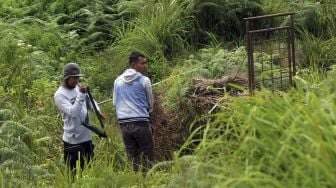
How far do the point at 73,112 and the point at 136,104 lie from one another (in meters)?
0.96

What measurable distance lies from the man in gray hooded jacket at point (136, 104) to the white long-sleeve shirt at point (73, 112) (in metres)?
0.60

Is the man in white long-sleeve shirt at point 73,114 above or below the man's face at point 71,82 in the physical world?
below

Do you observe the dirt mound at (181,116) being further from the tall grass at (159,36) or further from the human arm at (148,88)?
the tall grass at (159,36)

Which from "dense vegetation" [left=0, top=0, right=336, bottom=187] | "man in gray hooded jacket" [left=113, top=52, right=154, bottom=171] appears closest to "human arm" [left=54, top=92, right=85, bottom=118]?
"dense vegetation" [left=0, top=0, right=336, bottom=187]

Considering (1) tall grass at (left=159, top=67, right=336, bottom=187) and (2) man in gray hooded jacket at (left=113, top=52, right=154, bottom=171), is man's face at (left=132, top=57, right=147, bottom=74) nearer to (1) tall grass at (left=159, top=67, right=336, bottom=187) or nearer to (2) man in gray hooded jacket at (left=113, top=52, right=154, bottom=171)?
(2) man in gray hooded jacket at (left=113, top=52, right=154, bottom=171)

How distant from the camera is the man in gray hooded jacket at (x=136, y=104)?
1020 centimetres

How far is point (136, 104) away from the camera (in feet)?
33.5

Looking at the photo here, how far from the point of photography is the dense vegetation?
4.44 m

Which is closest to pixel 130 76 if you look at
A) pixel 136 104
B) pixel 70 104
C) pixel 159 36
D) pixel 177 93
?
pixel 136 104

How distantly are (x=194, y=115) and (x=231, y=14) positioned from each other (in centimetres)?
492

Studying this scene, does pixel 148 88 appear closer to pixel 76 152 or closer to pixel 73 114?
pixel 73 114

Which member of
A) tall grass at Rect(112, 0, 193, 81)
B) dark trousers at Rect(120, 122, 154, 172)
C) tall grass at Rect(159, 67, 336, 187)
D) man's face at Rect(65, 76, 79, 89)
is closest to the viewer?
tall grass at Rect(159, 67, 336, 187)

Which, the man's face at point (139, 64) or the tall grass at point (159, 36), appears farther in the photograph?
the tall grass at point (159, 36)

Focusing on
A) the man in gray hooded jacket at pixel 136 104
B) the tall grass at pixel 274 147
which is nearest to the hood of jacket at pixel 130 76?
the man in gray hooded jacket at pixel 136 104
